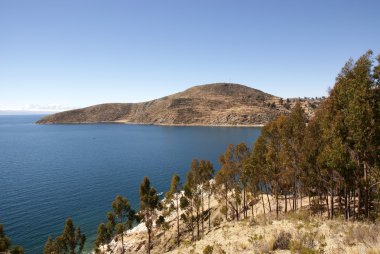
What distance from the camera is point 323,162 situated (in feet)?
88.1

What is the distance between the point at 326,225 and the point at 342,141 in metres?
7.85

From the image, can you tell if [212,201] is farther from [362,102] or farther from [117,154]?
[117,154]

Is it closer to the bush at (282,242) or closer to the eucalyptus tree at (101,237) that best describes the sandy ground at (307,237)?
the bush at (282,242)

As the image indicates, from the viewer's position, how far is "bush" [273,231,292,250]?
17.4 m

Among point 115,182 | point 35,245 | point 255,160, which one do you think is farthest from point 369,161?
point 115,182

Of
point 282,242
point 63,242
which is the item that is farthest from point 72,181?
point 282,242

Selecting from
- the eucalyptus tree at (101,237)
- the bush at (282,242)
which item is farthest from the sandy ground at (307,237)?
the eucalyptus tree at (101,237)

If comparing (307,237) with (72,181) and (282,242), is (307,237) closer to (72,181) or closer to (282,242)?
(282,242)

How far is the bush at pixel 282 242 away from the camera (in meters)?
17.4

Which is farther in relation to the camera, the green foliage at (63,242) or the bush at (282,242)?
the green foliage at (63,242)

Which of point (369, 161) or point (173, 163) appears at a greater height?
point (369, 161)

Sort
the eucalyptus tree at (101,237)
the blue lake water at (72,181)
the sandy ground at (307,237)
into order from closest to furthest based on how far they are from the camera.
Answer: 1. the sandy ground at (307,237)
2. the eucalyptus tree at (101,237)
3. the blue lake water at (72,181)

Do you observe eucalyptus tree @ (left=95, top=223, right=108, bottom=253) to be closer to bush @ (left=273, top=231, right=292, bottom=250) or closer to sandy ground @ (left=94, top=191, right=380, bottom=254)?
sandy ground @ (left=94, top=191, right=380, bottom=254)

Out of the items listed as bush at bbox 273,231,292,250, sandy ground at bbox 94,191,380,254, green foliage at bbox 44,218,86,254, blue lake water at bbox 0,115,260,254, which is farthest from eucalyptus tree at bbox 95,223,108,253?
bush at bbox 273,231,292,250
